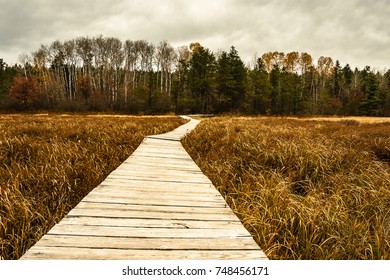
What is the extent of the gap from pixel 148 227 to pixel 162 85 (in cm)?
4503

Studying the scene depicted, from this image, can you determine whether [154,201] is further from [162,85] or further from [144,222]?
[162,85]

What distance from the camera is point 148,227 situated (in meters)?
2.34

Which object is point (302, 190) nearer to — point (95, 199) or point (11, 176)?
point (95, 199)

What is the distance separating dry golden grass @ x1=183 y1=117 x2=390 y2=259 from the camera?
2764 millimetres

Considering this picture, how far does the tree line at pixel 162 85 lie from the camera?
39438 millimetres

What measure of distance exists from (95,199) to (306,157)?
14.7 feet

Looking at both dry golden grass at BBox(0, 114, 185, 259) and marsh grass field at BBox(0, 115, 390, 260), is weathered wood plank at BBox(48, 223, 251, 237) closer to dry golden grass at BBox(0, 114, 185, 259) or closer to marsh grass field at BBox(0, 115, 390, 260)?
marsh grass field at BBox(0, 115, 390, 260)

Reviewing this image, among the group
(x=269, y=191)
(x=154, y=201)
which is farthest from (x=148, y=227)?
(x=269, y=191)

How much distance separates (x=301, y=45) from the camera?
58438 mm

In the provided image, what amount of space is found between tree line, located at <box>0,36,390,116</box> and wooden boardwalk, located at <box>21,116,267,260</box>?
3587cm

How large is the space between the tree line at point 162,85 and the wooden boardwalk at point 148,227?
35.9 m

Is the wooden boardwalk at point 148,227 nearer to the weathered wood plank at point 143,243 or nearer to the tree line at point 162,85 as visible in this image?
the weathered wood plank at point 143,243
